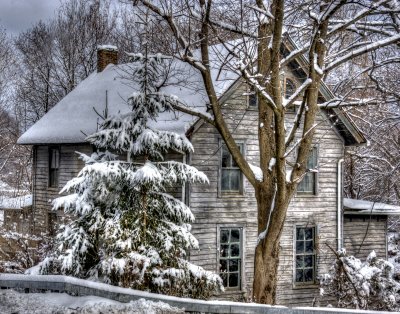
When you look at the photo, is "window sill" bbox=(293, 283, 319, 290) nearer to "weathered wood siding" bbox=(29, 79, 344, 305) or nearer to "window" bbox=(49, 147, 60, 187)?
"weathered wood siding" bbox=(29, 79, 344, 305)

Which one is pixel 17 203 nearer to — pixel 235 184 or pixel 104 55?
pixel 104 55

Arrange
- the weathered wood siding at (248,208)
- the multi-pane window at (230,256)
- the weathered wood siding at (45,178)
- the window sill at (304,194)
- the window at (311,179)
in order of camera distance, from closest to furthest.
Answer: the weathered wood siding at (248,208) < the multi-pane window at (230,256) < the window sill at (304,194) < the window at (311,179) < the weathered wood siding at (45,178)

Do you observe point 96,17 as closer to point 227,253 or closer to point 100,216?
point 227,253

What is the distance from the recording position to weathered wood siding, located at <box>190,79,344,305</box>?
1670 centimetres

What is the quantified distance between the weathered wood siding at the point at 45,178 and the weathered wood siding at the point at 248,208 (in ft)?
17.6

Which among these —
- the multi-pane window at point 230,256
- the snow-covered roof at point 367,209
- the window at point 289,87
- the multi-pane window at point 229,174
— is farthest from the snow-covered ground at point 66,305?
the snow-covered roof at point 367,209

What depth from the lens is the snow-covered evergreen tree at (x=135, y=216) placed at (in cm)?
1180

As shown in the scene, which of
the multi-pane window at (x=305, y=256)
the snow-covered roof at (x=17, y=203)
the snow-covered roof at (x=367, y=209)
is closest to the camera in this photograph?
the multi-pane window at (x=305, y=256)

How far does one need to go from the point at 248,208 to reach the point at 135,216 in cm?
611

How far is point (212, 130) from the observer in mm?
16922

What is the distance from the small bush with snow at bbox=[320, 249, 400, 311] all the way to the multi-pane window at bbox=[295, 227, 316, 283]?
9.17ft

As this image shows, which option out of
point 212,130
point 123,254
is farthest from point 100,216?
point 212,130

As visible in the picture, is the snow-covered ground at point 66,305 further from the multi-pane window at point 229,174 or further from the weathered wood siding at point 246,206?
the multi-pane window at point 229,174

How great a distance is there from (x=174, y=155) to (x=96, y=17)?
21.9 m
